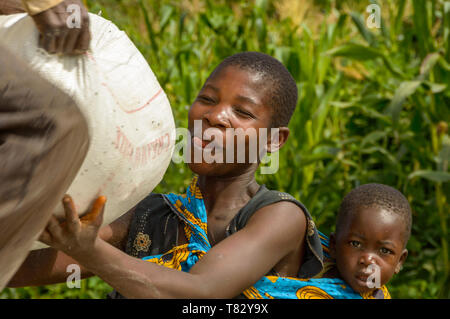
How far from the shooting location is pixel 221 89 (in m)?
1.75

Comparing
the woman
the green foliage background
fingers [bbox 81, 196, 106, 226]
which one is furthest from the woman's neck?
the green foliage background

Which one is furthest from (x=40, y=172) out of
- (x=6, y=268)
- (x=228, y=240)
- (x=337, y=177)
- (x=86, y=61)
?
(x=337, y=177)

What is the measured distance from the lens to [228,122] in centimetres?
169

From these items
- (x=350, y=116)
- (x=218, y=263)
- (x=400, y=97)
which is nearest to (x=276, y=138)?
(x=218, y=263)

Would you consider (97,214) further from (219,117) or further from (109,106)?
(219,117)

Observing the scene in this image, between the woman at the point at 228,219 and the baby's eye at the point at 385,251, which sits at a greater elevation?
the woman at the point at 228,219

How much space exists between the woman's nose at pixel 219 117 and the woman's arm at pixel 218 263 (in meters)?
0.25

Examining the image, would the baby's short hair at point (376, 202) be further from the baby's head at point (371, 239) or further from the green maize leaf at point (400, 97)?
the green maize leaf at point (400, 97)

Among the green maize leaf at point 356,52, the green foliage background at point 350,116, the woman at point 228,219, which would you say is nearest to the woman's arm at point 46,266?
the woman at point 228,219

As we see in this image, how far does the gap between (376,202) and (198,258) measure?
0.58 m

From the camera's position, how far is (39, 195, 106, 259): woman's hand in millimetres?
1250

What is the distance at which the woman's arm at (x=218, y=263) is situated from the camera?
1.34 meters

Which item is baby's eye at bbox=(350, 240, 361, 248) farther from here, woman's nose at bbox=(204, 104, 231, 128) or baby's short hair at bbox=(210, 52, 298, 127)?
woman's nose at bbox=(204, 104, 231, 128)

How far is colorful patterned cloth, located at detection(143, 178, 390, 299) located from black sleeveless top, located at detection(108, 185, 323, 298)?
0.04m
